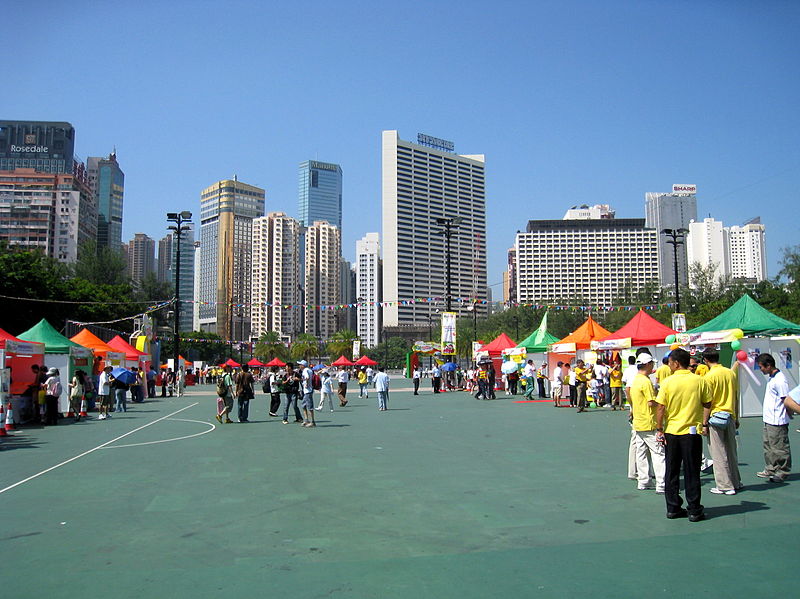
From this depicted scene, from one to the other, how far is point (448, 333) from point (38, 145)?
158 meters

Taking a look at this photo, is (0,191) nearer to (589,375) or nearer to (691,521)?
(589,375)

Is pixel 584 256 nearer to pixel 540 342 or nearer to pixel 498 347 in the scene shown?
pixel 498 347


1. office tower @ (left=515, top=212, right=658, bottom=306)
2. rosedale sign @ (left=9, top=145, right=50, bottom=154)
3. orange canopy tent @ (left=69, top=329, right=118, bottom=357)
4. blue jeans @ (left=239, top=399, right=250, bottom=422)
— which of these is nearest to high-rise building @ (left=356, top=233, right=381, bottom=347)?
office tower @ (left=515, top=212, right=658, bottom=306)

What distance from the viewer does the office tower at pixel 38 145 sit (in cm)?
15325

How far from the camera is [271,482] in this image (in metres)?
9.09

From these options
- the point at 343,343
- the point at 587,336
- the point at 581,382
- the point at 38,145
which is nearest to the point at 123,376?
the point at 581,382

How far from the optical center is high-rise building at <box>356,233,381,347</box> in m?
183

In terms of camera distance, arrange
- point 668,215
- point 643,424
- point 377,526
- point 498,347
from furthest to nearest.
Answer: point 668,215 < point 498,347 < point 643,424 < point 377,526

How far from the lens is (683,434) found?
6.61 m

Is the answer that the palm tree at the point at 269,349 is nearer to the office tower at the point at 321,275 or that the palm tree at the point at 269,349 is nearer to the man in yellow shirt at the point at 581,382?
the office tower at the point at 321,275

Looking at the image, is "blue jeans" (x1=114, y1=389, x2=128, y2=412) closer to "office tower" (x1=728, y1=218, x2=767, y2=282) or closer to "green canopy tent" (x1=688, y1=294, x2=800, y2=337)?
"green canopy tent" (x1=688, y1=294, x2=800, y2=337)

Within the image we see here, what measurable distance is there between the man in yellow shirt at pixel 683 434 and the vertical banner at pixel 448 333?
26.2 metres

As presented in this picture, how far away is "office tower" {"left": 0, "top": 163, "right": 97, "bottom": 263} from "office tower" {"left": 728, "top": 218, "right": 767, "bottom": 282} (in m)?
181

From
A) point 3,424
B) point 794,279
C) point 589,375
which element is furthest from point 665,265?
point 3,424
